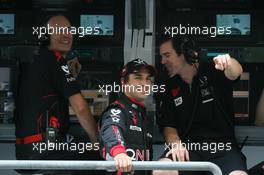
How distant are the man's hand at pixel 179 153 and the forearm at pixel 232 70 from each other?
1.59 feet

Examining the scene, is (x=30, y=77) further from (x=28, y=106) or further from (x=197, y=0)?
(x=197, y=0)

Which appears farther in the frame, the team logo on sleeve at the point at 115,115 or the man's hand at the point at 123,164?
the team logo on sleeve at the point at 115,115

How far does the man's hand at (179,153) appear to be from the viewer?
426 centimetres

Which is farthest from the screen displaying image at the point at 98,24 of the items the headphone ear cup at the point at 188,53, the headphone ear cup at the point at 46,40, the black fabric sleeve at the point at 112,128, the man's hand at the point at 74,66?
the black fabric sleeve at the point at 112,128

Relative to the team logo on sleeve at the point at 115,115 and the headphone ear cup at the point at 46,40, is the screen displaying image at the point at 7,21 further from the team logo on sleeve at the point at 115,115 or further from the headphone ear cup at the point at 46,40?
the team logo on sleeve at the point at 115,115

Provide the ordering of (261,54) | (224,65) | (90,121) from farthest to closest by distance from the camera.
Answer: (261,54) → (90,121) → (224,65)

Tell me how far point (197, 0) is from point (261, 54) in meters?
0.55

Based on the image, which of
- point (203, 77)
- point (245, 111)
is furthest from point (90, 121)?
point (245, 111)

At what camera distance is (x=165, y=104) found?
4.52 m

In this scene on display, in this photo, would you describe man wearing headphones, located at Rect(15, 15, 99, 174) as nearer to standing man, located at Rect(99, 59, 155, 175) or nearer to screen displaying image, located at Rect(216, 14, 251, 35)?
standing man, located at Rect(99, 59, 155, 175)

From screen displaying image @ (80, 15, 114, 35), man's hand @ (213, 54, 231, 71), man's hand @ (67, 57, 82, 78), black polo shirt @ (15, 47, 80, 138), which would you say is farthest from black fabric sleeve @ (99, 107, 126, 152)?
screen displaying image @ (80, 15, 114, 35)

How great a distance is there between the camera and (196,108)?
448 centimetres

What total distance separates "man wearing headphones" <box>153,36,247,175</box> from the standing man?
0.80ft

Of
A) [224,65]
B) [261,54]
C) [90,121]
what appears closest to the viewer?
[224,65]
